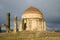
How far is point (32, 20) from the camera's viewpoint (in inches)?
1650

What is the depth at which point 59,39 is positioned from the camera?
22.0 meters

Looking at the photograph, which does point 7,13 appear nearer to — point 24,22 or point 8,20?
point 8,20

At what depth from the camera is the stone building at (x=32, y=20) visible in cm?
4094

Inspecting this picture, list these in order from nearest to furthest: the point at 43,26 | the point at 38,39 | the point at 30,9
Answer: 1. the point at 38,39
2. the point at 30,9
3. the point at 43,26

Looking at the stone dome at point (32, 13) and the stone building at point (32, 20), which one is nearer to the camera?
the stone dome at point (32, 13)

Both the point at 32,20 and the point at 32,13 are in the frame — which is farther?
the point at 32,20

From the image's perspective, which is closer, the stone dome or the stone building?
the stone dome

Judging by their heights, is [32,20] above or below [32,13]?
below

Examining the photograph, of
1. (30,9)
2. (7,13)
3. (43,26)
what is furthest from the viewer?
(43,26)

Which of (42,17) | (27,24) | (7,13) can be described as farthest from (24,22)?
(7,13)

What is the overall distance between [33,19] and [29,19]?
801mm

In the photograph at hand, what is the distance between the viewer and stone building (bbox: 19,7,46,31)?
4094 cm

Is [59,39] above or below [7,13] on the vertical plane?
below

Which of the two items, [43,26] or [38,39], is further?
[43,26]
